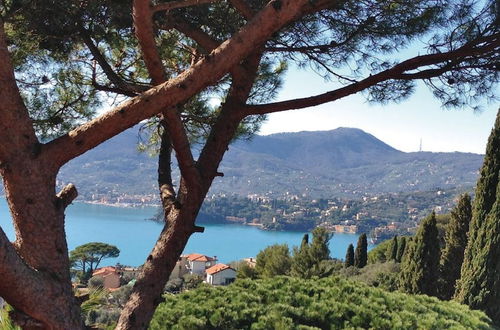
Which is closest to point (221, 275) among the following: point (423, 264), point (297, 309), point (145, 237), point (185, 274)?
point (185, 274)

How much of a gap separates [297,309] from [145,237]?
62.0 m

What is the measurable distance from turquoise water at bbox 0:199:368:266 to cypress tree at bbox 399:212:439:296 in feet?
128

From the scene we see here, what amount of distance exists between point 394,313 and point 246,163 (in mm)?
168067

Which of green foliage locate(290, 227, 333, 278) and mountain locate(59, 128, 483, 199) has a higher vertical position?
mountain locate(59, 128, 483, 199)

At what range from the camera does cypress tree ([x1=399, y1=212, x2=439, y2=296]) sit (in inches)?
372

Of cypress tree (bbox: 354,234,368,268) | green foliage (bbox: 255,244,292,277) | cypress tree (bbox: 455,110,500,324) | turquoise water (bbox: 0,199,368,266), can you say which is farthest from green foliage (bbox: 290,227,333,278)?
turquoise water (bbox: 0,199,368,266)

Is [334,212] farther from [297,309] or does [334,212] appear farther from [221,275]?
[297,309]

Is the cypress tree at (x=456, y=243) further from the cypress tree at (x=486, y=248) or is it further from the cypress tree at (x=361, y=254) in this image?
the cypress tree at (x=361, y=254)

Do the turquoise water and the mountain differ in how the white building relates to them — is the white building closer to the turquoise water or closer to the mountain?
the turquoise water

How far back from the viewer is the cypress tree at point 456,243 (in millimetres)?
10844

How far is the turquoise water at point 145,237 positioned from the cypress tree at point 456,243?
38074 millimetres

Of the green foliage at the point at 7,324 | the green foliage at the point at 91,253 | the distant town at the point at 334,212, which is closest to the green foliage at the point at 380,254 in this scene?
the green foliage at the point at 91,253

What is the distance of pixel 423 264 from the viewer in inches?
373

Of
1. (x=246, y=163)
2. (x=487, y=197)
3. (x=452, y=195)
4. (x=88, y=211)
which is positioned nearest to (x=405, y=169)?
(x=246, y=163)
